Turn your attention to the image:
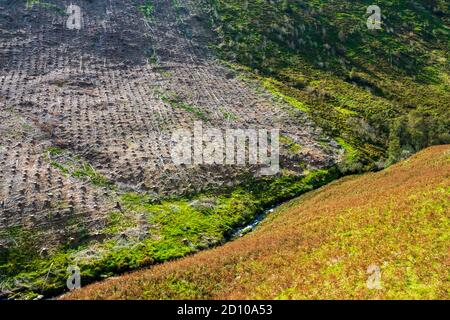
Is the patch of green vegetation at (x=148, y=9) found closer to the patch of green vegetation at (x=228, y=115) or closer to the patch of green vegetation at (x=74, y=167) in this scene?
the patch of green vegetation at (x=228, y=115)

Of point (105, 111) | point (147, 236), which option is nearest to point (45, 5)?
point (105, 111)

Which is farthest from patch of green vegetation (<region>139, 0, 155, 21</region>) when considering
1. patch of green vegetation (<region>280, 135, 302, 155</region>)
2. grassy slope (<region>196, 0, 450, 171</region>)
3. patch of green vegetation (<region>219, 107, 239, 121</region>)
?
patch of green vegetation (<region>280, 135, 302, 155</region>)

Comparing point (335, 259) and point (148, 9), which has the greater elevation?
point (148, 9)

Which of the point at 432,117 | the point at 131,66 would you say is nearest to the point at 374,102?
the point at 432,117

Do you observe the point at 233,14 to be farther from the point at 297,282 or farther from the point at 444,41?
the point at 297,282

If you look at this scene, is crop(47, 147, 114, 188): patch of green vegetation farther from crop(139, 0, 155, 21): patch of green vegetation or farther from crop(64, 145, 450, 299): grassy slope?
crop(139, 0, 155, 21): patch of green vegetation

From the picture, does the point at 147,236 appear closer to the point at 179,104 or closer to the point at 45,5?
the point at 179,104
